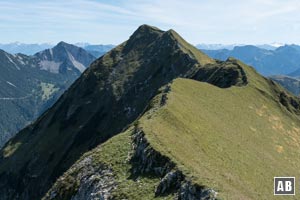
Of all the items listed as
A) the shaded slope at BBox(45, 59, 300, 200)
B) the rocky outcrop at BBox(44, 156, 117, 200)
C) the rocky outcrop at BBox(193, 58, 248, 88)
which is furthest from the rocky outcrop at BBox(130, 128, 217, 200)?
the rocky outcrop at BBox(193, 58, 248, 88)

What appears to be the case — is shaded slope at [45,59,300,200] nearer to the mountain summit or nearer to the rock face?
the mountain summit

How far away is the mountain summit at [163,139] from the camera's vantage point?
4241cm

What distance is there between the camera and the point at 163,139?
50562mm

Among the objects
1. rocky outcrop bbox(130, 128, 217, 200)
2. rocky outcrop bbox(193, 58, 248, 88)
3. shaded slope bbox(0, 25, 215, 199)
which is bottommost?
shaded slope bbox(0, 25, 215, 199)

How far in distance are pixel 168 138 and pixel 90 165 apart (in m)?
10.8

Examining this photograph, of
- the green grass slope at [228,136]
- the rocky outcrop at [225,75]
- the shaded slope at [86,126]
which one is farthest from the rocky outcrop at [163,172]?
the shaded slope at [86,126]

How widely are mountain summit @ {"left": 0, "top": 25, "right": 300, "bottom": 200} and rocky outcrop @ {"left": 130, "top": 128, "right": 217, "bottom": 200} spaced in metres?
0.12

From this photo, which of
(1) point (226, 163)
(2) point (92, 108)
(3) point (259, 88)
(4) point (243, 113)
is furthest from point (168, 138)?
(2) point (92, 108)

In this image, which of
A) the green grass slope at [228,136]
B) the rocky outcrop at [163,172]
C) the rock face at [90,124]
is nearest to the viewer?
the rocky outcrop at [163,172]

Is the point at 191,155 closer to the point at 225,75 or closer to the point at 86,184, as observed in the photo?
the point at 86,184

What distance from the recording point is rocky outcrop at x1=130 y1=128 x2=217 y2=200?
3512 cm

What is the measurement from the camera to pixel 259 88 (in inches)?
4899

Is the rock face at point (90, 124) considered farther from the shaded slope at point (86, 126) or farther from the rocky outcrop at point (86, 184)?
the rocky outcrop at point (86, 184)

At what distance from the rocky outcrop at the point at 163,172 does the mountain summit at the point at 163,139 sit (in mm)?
116
